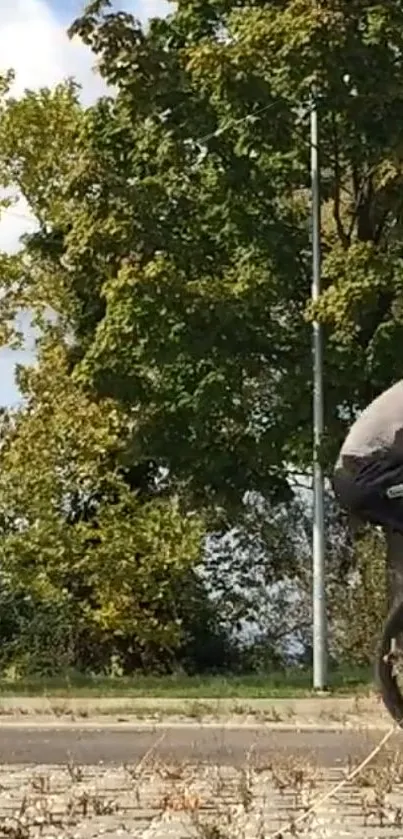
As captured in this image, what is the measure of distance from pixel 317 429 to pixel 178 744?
10529 mm

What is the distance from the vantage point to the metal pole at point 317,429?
22.6 m

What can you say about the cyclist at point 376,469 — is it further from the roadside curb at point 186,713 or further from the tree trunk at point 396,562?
the roadside curb at point 186,713

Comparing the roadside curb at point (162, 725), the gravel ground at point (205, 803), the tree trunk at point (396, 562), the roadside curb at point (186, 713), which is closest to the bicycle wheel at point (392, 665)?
the tree trunk at point (396, 562)

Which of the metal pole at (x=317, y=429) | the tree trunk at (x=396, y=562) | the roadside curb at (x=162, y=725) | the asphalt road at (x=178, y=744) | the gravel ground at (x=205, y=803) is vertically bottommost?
the gravel ground at (x=205, y=803)

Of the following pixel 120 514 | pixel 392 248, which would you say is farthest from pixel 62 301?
pixel 392 248

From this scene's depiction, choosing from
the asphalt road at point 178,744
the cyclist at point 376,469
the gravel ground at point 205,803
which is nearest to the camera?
the cyclist at point 376,469

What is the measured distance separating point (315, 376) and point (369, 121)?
330 cm

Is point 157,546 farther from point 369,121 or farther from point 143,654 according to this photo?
point 369,121

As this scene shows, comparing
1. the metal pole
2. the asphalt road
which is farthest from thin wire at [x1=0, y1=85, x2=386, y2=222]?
the asphalt road

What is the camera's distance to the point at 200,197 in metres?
24.3

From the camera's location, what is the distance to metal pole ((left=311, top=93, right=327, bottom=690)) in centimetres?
2262

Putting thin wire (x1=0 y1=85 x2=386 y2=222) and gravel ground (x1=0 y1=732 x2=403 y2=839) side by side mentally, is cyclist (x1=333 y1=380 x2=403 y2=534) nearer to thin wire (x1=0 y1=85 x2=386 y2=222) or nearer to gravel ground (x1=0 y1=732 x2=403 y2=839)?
gravel ground (x1=0 y1=732 x2=403 y2=839)

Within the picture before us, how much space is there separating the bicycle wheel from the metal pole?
17.5 metres

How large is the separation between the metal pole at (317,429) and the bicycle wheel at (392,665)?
1753 centimetres
